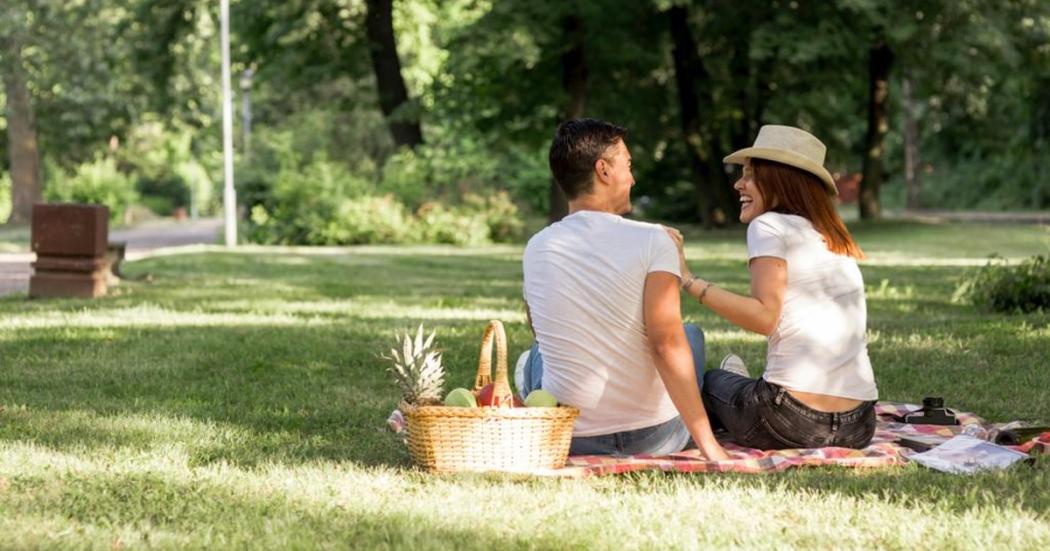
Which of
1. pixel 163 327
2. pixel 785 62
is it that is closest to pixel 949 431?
pixel 163 327

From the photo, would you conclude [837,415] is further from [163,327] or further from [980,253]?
[980,253]

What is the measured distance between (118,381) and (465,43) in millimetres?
22210

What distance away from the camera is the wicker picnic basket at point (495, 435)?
20.5 ft

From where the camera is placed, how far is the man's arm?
642 cm

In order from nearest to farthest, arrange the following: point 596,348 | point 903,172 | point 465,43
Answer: point 596,348 < point 465,43 < point 903,172

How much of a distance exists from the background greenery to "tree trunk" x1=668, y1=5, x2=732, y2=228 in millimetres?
48

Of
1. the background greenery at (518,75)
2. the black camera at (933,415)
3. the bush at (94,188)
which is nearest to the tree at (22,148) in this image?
the background greenery at (518,75)

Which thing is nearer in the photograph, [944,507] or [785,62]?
[944,507]

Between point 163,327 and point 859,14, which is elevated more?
point 859,14

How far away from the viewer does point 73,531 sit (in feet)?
17.2

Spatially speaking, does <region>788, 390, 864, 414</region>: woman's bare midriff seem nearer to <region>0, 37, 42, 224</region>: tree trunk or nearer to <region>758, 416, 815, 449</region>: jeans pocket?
<region>758, 416, 815, 449</region>: jeans pocket

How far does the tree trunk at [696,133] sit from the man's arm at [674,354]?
95.3 feet

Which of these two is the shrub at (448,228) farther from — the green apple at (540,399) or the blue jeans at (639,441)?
the green apple at (540,399)

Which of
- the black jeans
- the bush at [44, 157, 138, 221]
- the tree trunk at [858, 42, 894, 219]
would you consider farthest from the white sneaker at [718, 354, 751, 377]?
the bush at [44, 157, 138, 221]
